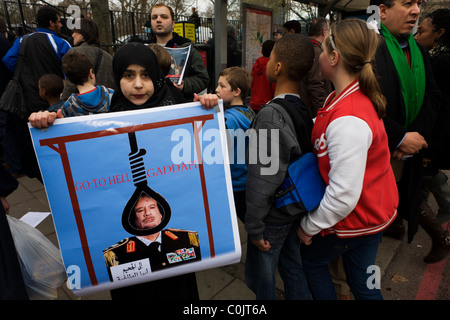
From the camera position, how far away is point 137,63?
1.47 metres

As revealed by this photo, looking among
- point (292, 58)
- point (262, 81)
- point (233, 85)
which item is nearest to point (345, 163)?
point (292, 58)

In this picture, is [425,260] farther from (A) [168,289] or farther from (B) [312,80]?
(A) [168,289]

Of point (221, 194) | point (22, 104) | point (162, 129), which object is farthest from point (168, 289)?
point (22, 104)

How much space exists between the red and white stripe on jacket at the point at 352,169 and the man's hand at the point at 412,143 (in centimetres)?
39

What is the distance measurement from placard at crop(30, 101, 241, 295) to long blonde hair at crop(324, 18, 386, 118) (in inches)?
27.3

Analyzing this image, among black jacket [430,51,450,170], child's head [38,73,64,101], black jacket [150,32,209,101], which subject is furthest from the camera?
black jacket [150,32,209,101]

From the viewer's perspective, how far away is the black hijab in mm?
1478

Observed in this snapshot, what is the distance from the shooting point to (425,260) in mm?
2717

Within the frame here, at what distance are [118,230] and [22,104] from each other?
3.25m

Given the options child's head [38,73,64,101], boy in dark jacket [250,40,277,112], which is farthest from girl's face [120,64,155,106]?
boy in dark jacket [250,40,277,112]

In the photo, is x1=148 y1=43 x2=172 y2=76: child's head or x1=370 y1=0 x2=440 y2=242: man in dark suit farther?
x1=148 y1=43 x2=172 y2=76: child's head

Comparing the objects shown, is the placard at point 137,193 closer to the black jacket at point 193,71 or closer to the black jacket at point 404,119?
the black jacket at point 404,119

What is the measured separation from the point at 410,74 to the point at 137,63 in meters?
1.66

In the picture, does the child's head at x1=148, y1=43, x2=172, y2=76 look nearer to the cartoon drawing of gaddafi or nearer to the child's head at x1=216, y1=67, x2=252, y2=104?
the child's head at x1=216, y1=67, x2=252, y2=104
